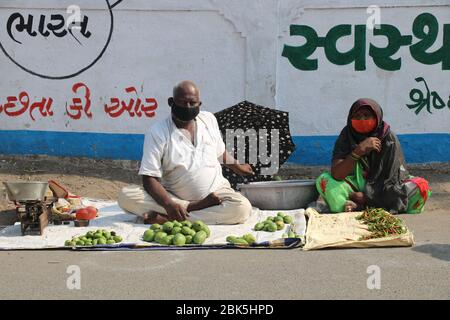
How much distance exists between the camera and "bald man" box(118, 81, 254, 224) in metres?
6.74

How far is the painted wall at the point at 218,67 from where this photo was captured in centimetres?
929

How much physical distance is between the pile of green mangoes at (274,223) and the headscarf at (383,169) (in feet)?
2.81

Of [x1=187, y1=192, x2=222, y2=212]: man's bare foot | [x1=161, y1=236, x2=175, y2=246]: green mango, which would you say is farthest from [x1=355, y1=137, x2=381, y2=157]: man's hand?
[x1=161, y1=236, x2=175, y2=246]: green mango

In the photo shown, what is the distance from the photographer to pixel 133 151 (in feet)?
31.7

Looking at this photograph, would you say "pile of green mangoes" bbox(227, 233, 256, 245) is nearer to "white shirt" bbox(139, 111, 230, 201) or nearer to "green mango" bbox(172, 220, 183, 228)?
"green mango" bbox(172, 220, 183, 228)

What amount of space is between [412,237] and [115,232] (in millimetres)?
2319

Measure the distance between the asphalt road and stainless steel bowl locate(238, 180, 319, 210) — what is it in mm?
1583

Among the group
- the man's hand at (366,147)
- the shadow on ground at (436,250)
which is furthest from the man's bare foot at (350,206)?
the shadow on ground at (436,250)

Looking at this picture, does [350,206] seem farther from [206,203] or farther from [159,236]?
[159,236]

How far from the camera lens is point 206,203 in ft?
22.2

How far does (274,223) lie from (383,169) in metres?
1.27
